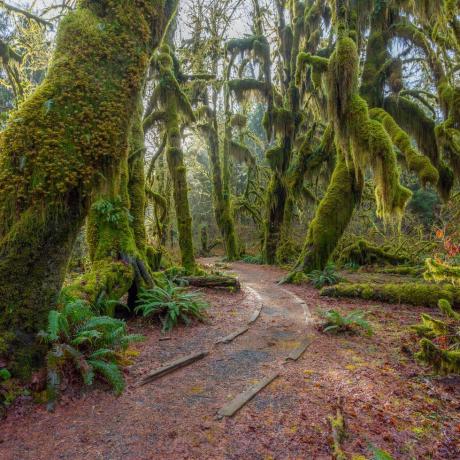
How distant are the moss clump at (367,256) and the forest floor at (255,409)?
404 inches

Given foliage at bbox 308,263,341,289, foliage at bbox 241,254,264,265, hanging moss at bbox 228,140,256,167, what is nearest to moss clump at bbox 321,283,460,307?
foliage at bbox 308,263,341,289

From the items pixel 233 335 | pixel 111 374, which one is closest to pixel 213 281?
pixel 233 335

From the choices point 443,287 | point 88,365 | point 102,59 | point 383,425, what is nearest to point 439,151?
point 443,287

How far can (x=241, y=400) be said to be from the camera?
3.95 m

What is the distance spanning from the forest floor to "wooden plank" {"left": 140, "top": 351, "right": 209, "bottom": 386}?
10cm

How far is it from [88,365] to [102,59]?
3557 millimetres

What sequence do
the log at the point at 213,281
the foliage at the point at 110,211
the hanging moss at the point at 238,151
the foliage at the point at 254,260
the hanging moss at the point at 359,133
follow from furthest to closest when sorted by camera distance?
1. the hanging moss at the point at 238,151
2. the foliage at the point at 254,260
3. the log at the point at 213,281
4. the hanging moss at the point at 359,133
5. the foliage at the point at 110,211

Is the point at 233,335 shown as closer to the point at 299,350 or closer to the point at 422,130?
the point at 299,350

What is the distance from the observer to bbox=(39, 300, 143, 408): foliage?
153 inches

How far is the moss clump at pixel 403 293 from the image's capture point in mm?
8688

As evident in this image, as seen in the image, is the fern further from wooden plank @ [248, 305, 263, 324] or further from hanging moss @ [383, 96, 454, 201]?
hanging moss @ [383, 96, 454, 201]

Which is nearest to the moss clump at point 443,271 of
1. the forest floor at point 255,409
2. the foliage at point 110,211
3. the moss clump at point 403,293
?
the forest floor at point 255,409

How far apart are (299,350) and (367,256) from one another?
1180 centimetres

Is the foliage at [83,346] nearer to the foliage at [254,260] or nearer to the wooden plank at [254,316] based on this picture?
the wooden plank at [254,316]
